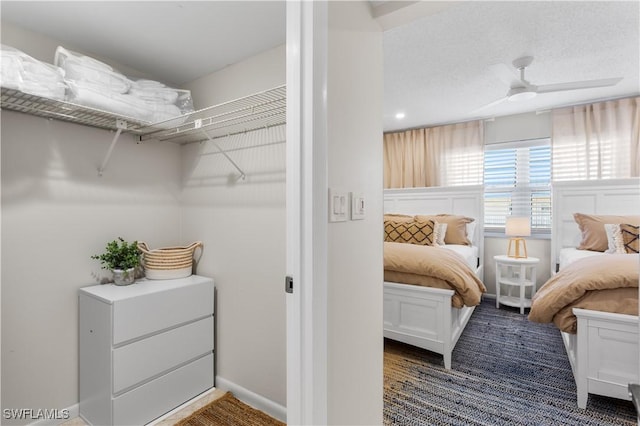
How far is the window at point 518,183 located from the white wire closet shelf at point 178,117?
3.49 metres

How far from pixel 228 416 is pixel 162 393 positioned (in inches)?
16.0

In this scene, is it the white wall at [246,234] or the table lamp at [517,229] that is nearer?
the white wall at [246,234]

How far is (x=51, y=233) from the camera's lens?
178cm

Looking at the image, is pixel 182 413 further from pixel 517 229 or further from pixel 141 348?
pixel 517 229

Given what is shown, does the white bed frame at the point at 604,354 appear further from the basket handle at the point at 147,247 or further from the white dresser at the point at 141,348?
the basket handle at the point at 147,247

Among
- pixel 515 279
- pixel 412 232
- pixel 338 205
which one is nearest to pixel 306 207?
pixel 338 205

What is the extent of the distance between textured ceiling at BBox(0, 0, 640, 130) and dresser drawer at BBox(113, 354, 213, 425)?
192 centimetres

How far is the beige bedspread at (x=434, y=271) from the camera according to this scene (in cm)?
238

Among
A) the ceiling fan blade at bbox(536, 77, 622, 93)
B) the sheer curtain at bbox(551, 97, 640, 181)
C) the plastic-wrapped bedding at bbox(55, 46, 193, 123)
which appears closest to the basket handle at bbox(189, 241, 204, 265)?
the plastic-wrapped bedding at bbox(55, 46, 193, 123)

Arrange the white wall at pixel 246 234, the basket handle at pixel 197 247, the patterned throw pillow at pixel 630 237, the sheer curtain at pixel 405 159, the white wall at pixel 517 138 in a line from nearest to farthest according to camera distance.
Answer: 1. the white wall at pixel 246 234
2. the basket handle at pixel 197 247
3. the patterned throw pillow at pixel 630 237
4. the white wall at pixel 517 138
5. the sheer curtain at pixel 405 159

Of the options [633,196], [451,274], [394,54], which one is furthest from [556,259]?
[394,54]

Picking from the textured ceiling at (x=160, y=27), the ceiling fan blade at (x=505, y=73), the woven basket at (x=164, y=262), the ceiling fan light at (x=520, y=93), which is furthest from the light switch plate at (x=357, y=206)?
the ceiling fan light at (x=520, y=93)

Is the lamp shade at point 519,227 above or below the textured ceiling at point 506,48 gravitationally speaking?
below

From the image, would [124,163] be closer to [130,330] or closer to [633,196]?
[130,330]
